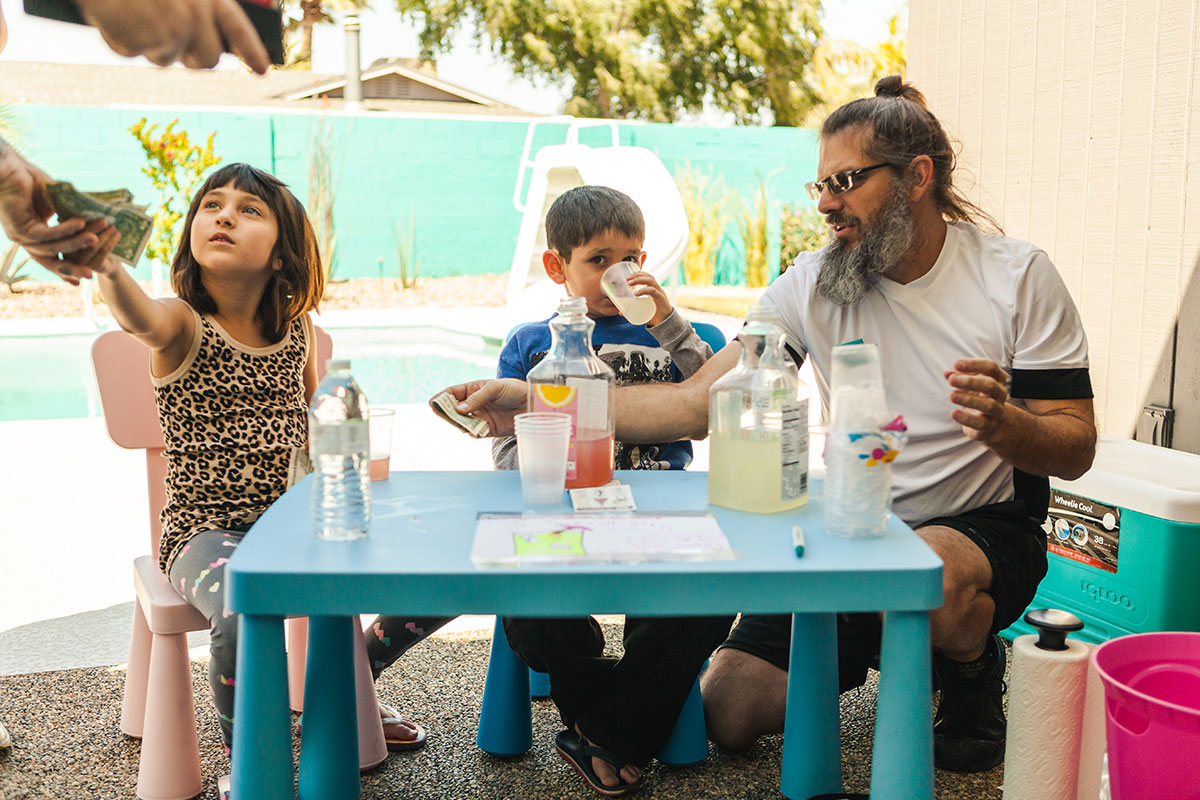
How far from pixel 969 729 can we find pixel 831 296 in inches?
36.7

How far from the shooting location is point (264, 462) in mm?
2184

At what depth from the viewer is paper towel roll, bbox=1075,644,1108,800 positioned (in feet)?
6.01

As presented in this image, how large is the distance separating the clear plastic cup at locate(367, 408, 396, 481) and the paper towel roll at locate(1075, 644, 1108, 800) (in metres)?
1.27

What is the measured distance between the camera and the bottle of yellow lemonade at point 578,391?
64.1 inches

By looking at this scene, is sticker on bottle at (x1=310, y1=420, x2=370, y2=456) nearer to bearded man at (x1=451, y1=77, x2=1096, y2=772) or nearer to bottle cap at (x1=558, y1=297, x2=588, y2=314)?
bottle cap at (x1=558, y1=297, x2=588, y2=314)

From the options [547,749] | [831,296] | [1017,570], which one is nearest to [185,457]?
[547,749]

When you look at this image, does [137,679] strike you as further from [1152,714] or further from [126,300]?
[1152,714]

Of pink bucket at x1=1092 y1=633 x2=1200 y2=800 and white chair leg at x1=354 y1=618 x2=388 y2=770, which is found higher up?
pink bucket at x1=1092 y1=633 x2=1200 y2=800

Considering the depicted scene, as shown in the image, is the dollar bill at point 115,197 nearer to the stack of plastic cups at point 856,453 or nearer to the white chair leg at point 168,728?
the white chair leg at point 168,728

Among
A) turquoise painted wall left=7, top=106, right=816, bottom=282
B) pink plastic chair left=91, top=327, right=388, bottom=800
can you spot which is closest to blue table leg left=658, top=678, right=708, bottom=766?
pink plastic chair left=91, top=327, right=388, bottom=800

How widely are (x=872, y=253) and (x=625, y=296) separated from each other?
0.52 meters

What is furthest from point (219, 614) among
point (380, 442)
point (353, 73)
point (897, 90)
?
point (353, 73)

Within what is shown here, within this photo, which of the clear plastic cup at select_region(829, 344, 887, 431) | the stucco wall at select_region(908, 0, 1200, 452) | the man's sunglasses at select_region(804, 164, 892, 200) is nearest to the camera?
the clear plastic cup at select_region(829, 344, 887, 431)

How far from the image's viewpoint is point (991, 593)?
203cm
